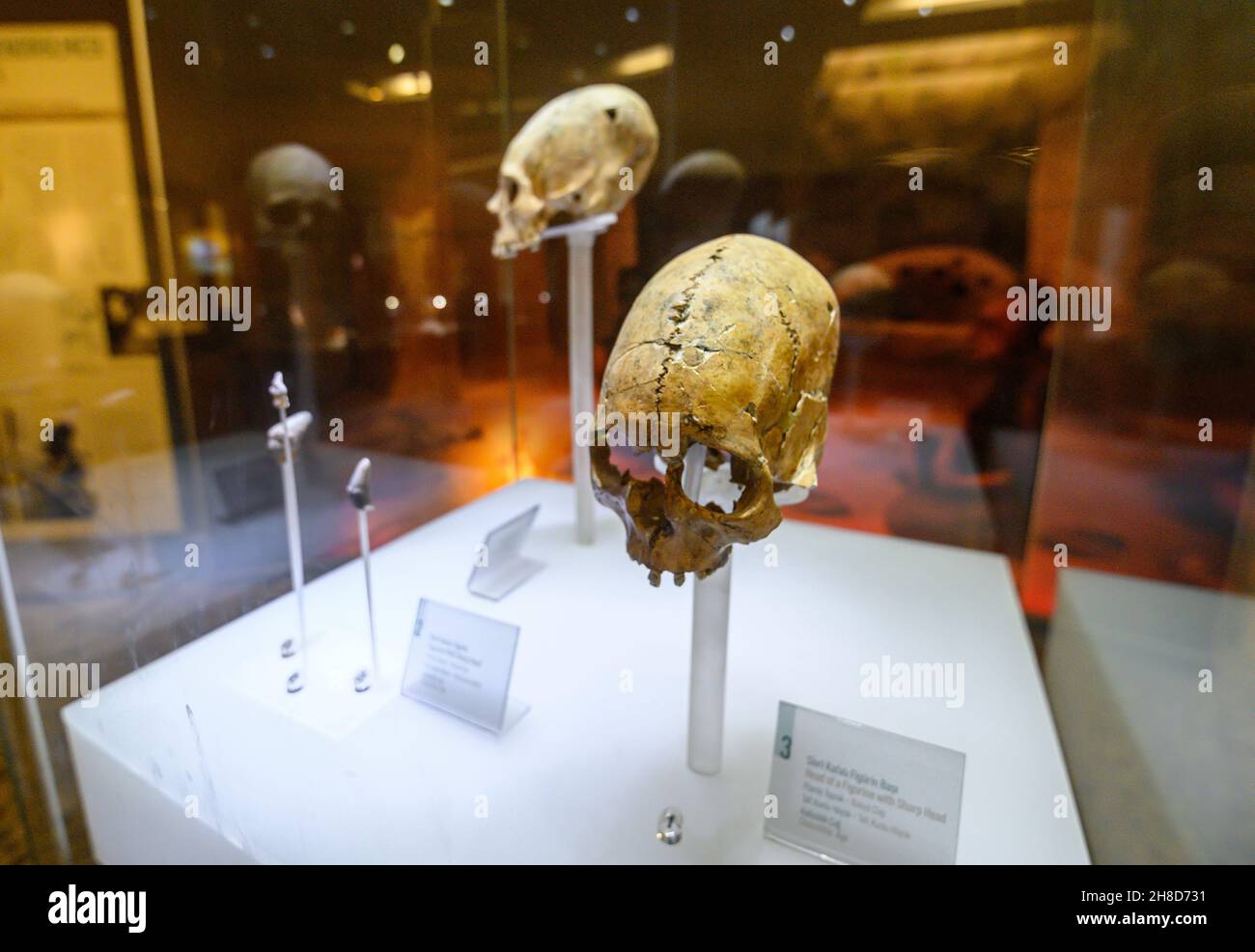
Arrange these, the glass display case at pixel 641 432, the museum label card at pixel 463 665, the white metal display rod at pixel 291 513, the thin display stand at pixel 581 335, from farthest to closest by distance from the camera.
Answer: the thin display stand at pixel 581 335 < the white metal display rod at pixel 291 513 < the museum label card at pixel 463 665 < the glass display case at pixel 641 432

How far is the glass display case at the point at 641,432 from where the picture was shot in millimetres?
1443

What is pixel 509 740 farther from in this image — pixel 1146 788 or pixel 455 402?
pixel 455 402

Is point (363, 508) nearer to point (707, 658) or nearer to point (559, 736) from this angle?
point (559, 736)

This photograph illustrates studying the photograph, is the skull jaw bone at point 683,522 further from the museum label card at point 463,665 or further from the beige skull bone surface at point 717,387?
the museum label card at point 463,665

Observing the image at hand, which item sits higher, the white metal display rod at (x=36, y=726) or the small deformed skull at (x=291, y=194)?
the small deformed skull at (x=291, y=194)

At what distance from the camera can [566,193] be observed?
2461 mm

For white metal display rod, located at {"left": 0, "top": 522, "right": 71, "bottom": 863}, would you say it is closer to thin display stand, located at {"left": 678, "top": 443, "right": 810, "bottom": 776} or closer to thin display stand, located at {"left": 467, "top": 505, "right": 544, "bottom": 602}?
thin display stand, located at {"left": 467, "top": 505, "right": 544, "bottom": 602}

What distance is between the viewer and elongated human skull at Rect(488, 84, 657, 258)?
8.01ft

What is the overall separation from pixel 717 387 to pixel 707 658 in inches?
27.4

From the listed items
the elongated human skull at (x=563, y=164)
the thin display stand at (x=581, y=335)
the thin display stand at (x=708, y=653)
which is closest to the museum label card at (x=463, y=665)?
the thin display stand at (x=708, y=653)

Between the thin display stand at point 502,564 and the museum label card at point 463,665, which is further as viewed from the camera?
the thin display stand at point 502,564

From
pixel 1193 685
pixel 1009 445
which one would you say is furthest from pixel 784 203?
pixel 1193 685

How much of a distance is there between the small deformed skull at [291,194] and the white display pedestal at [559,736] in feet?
3.97

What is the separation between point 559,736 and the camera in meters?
1.83
